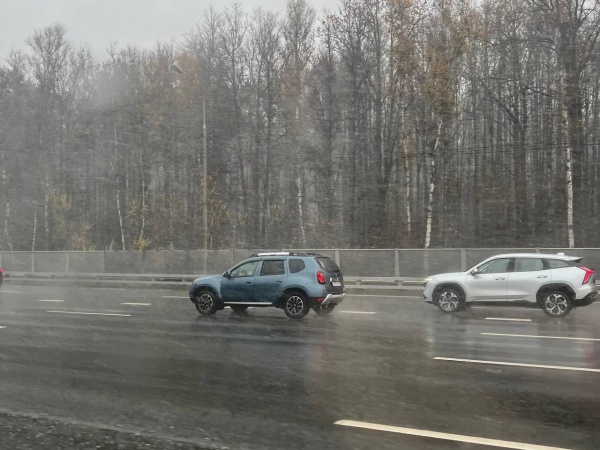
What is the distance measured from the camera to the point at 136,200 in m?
42.0

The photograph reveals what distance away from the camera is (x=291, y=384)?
23.7 ft

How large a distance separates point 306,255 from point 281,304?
1.25 meters

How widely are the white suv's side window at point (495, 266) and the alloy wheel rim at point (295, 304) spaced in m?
4.35

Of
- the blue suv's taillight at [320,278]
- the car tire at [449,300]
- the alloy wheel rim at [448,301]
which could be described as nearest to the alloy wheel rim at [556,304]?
A: the car tire at [449,300]

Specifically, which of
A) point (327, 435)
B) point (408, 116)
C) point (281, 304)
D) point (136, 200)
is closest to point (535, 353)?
point (327, 435)

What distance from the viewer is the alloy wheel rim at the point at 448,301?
15.1 metres

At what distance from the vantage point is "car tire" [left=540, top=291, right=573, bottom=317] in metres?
13.8

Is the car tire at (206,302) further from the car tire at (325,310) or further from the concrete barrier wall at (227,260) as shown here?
the concrete barrier wall at (227,260)

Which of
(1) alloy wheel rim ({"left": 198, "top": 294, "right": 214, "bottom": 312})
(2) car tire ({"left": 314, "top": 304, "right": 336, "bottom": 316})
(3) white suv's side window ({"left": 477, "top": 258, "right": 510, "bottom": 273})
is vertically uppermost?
(3) white suv's side window ({"left": 477, "top": 258, "right": 510, "bottom": 273})

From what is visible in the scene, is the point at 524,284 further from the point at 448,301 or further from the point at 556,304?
the point at 448,301

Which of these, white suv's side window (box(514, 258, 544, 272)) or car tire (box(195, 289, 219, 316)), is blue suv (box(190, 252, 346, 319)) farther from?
white suv's side window (box(514, 258, 544, 272))

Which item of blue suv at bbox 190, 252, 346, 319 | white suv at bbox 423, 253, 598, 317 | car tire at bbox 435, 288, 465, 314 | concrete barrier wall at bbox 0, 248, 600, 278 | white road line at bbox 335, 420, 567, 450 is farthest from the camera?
concrete barrier wall at bbox 0, 248, 600, 278

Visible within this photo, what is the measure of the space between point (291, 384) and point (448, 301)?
8711 millimetres

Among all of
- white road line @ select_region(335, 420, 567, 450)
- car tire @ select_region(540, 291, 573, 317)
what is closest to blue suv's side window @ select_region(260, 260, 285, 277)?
car tire @ select_region(540, 291, 573, 317)
